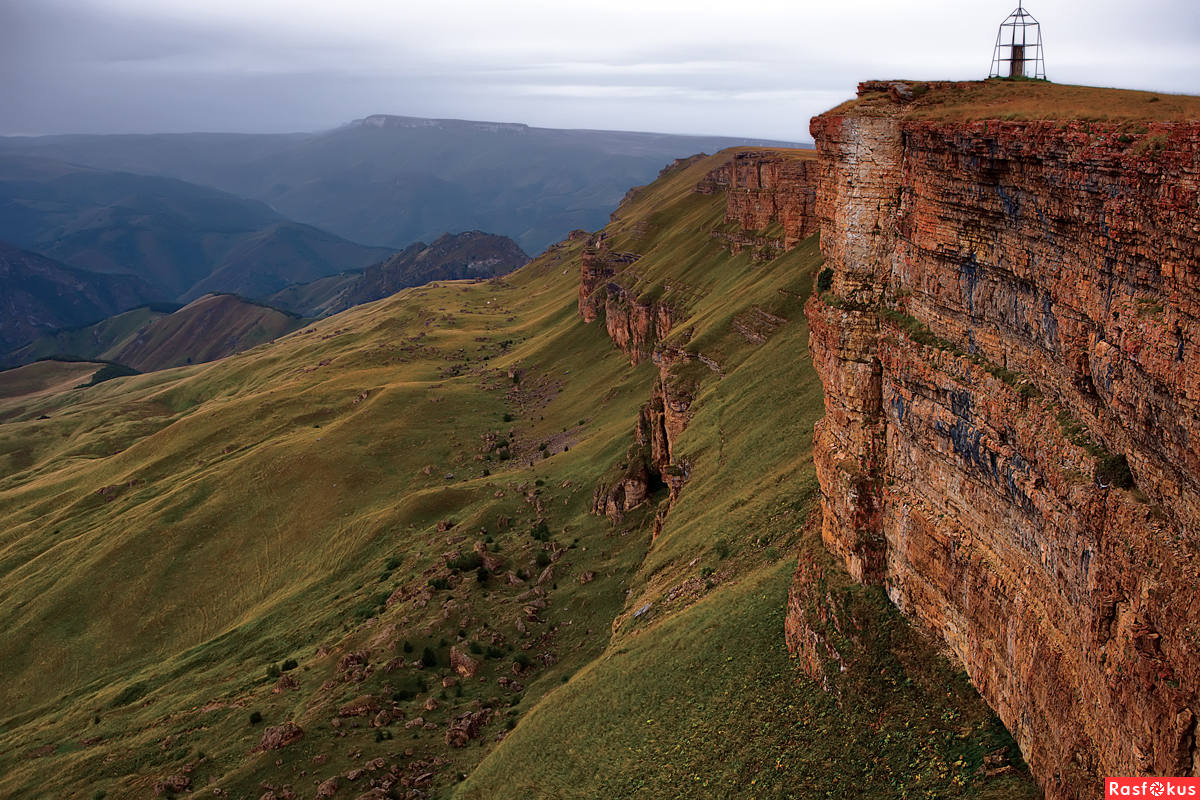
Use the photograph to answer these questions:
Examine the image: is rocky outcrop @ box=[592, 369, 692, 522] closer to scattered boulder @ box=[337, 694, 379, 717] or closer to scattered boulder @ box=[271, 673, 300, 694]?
scattered boulder @ box=[337, 694, 379, 717]

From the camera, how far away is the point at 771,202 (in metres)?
101

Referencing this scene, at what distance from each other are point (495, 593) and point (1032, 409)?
4626 cm

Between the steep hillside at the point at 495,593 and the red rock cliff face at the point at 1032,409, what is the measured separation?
3.36 m

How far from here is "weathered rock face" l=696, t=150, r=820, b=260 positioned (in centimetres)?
8500

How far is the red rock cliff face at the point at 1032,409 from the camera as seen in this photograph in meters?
13.4

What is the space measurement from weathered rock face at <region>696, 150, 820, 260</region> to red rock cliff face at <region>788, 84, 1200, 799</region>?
174 ft

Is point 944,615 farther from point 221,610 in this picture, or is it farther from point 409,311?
point 409,311

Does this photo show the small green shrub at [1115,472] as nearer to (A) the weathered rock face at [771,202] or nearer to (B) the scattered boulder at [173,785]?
(B) the scattered boulder at [173,785]

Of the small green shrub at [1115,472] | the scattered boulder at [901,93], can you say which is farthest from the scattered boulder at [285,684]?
the small green shrub at [1115,472]

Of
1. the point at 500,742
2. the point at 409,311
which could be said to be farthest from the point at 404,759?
the point at 409,311

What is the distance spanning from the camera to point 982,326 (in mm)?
20469

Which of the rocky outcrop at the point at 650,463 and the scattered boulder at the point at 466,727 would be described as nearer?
the scattered boulder at the point at 466,727

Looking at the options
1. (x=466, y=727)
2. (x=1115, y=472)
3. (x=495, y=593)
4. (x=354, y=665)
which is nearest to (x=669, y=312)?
(x=495, y=593)

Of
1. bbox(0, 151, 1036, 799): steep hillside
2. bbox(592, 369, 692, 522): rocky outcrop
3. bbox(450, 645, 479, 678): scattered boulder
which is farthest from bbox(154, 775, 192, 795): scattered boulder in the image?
bbox(592, 369, 692, 522): rocky outcrop
